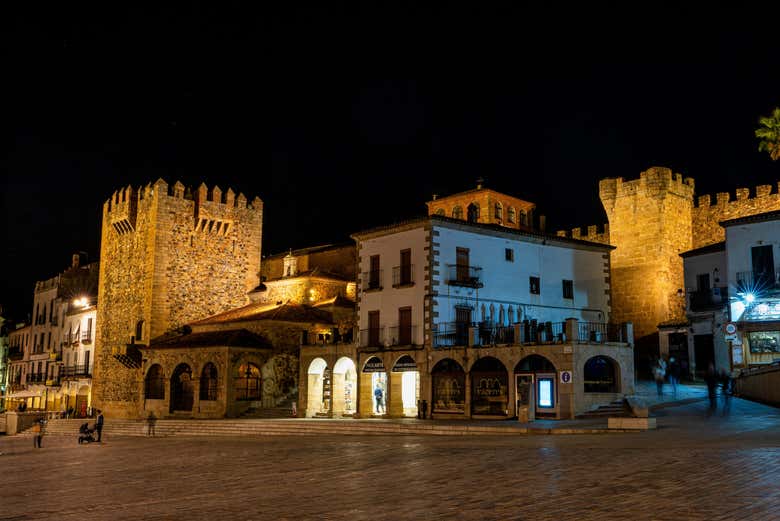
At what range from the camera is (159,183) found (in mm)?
47312

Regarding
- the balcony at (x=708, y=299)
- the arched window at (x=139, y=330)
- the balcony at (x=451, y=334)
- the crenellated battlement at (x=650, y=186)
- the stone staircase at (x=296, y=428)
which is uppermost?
the crenellated battlement at (x=650, y=186)

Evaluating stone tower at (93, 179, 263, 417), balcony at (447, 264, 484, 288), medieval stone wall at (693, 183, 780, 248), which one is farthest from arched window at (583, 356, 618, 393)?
stone tower at (93, 179, 263, 417)

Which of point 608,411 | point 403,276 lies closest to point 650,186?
point 403,276

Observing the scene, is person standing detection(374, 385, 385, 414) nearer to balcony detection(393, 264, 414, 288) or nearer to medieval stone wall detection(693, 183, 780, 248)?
balcony detection(393, 264, 414, 288)

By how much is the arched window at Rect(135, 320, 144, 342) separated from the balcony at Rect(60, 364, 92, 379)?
8.12 m

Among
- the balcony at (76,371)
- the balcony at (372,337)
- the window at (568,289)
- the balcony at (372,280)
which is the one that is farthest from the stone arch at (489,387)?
the balcony at (76,371)

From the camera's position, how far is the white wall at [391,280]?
3303cm

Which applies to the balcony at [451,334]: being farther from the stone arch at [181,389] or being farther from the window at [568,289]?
the stone arch at [181,389]

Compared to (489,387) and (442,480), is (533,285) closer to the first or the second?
(489,387)

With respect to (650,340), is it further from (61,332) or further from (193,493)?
(61,332)

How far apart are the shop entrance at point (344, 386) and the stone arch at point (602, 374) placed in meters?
11.6

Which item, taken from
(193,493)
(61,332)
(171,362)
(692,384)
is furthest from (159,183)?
(193,493)

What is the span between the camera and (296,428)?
29.3 metres

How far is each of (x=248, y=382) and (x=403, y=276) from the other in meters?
11.5
